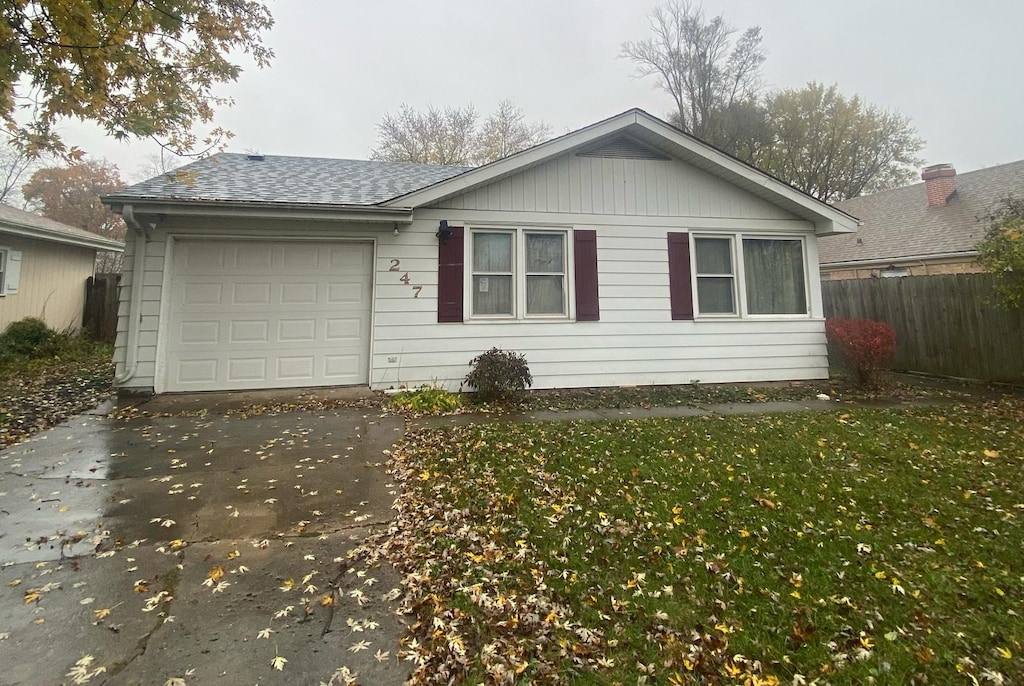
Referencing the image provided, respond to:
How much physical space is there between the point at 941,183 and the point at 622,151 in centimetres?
1443

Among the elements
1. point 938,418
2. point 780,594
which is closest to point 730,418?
point 938,418

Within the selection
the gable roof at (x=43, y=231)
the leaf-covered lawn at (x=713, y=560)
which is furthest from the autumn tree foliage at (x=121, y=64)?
the gable roof at (x=43, y=231)

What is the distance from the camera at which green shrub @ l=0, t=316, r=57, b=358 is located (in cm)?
1016

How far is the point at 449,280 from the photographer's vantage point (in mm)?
7477

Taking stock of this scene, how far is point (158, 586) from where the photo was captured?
7.88 feet

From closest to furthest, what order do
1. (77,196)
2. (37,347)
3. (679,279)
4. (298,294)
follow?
(298,294) → (679,279) → (37,347) → (77,196)

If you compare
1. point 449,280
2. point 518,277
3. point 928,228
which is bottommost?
point 449,280

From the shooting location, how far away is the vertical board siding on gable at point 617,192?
7.73m

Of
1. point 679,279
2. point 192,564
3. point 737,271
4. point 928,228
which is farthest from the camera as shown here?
point 928,228

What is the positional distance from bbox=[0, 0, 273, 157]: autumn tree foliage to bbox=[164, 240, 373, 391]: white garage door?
189 cm

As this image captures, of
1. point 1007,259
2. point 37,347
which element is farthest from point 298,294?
point 1007,259

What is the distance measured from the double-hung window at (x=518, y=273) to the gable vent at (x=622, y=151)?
5.08ft

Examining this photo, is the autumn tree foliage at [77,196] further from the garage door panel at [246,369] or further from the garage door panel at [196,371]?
the garage door panel at [246,369]

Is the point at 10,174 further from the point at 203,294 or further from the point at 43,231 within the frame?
the point at 203,294
